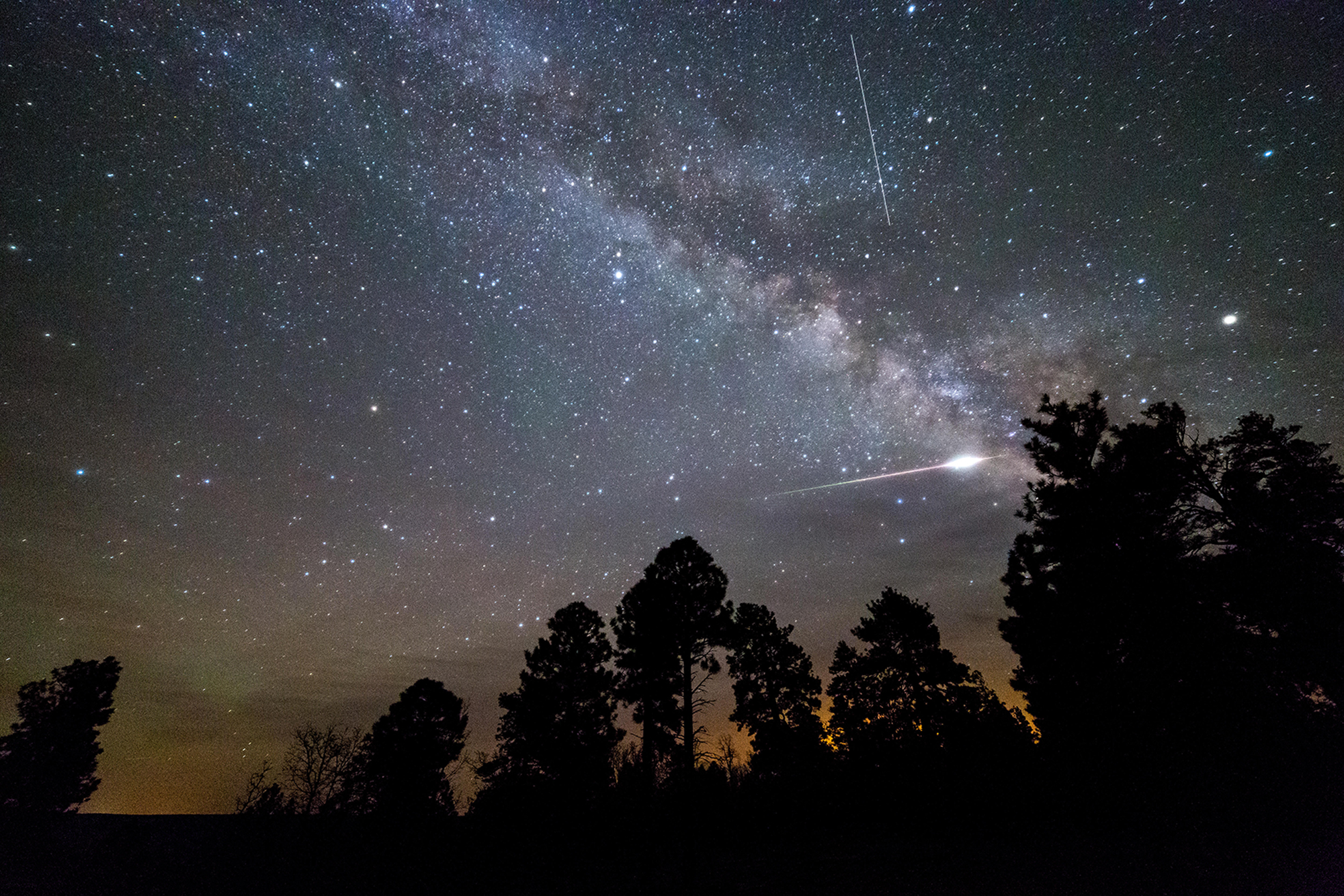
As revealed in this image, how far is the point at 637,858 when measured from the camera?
2727 cm

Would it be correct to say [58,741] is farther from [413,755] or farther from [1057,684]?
[1057,684]

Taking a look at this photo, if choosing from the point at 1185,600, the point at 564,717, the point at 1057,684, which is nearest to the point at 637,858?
the point at 564,717

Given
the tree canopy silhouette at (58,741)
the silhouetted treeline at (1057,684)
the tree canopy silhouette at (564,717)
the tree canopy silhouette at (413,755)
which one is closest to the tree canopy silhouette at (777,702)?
the silhouetted treeline at (1057,684)

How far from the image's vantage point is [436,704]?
3362cm

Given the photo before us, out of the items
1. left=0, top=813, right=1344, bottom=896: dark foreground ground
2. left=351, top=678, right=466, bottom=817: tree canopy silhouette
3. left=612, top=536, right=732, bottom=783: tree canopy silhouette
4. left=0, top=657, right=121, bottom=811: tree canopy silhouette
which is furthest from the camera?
left=0, top=657, right=121, bottom=811: tree canopy silhouette

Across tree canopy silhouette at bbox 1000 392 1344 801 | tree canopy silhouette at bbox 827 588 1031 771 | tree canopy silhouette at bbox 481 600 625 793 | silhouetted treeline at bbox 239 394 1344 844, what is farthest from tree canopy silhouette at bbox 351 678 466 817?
tree canopy silhouette at bbox 1000 392 1344 801

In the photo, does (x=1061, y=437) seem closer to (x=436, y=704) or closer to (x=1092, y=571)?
(x=1092, y=571)

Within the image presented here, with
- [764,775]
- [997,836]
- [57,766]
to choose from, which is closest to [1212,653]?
[997,836]

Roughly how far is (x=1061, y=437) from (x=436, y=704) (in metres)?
39.1

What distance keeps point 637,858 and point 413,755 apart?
1597 cm

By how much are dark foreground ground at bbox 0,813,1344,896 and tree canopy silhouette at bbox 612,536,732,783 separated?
3.76 metres

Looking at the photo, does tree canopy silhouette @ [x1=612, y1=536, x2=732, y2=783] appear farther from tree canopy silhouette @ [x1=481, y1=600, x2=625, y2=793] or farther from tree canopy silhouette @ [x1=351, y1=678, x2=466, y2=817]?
tree canopy silhouette @ [x1=351, y1=678, x2=466, y2=817]

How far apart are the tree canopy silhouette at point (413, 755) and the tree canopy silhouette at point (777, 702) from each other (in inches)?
808

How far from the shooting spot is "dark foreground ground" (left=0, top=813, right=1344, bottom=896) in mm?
12883
